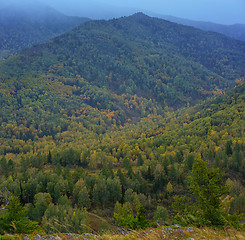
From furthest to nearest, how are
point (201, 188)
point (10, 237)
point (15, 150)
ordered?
point (15, 150) → point (201, 188) → point (10, 237)

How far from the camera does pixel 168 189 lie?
8094cm

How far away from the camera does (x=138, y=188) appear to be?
82.6 m

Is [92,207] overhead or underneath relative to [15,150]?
overhead

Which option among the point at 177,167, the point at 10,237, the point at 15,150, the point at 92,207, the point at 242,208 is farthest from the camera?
the point at 15,150

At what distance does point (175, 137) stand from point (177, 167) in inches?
2722

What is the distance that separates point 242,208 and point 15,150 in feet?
616

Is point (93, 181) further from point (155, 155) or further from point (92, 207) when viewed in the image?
point (155, 155)

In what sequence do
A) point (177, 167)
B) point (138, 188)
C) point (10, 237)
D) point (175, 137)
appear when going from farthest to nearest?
point (175, 137)
point (177, 167)
point (138, 188)
point (10, 237)

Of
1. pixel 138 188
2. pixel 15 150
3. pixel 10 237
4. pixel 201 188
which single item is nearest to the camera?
pixel 10 237

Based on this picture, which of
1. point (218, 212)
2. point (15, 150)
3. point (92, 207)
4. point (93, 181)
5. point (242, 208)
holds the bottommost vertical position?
point (15, 150)

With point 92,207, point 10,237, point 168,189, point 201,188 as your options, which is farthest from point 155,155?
point 10,237

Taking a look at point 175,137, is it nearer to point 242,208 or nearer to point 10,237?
point 242,208

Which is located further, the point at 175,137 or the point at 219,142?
the point at 175,137

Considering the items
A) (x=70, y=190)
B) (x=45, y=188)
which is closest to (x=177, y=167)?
(x=70, y=190)
